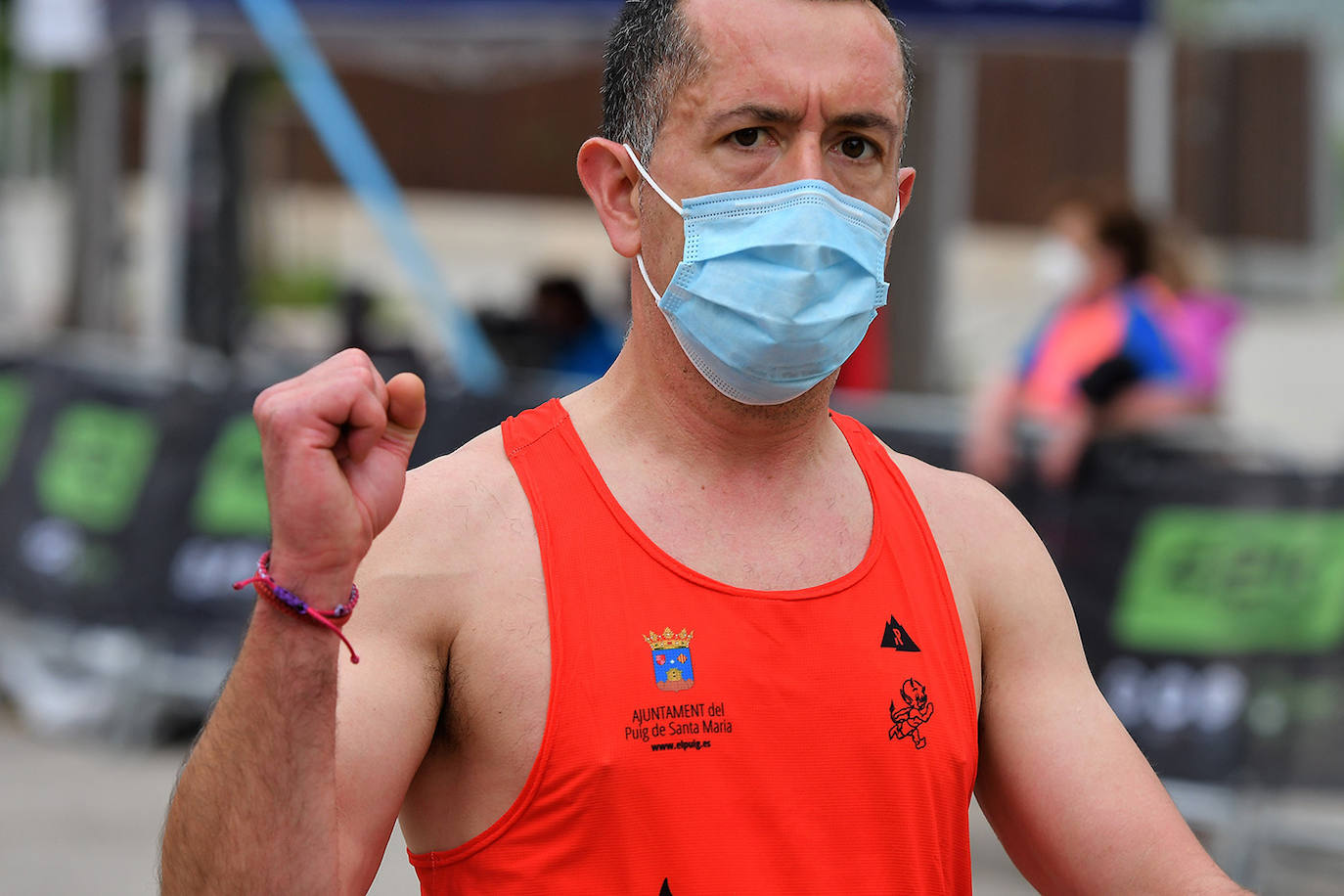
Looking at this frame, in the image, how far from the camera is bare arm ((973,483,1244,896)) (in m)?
2.12

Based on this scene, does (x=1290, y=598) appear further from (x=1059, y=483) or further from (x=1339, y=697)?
(x=1059, y=483)

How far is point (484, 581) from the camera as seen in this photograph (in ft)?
6.62

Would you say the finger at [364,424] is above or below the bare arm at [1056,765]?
above

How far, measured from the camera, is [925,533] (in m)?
2.24

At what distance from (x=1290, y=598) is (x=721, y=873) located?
3.95 meters

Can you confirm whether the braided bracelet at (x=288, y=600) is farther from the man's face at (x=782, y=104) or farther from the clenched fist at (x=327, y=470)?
the man's face at (x=782, y=104)

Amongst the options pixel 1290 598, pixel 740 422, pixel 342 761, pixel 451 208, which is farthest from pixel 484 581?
pixel 451 208

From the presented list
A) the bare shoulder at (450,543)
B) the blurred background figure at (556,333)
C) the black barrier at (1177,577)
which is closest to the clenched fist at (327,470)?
the bare shoulder at (450,543)

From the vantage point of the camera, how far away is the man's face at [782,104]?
6.88 ft

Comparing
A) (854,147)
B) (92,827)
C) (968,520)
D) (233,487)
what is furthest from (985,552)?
(233,487)

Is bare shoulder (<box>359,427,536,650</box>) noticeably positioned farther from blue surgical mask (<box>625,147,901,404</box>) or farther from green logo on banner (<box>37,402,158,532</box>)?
green logo on banner (<box>37,402,158,532</box>)

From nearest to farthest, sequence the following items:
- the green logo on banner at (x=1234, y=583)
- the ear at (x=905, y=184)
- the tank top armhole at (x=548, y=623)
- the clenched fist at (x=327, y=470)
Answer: the clenched fist at (x=327, y=470) < the tank top armhole at (x=548, y=623) < the ear at (x=905, y=184) < the green logo on banner at (x=1234, y=583)

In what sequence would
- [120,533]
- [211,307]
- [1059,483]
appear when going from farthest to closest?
1. [211,307]
2. [120,533]
3. [1059,483]

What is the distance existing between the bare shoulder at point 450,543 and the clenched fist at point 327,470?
185 mm
